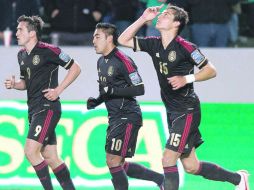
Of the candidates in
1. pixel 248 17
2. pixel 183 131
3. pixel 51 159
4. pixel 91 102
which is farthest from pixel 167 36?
pixel 248 17

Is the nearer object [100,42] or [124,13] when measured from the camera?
[100,42]

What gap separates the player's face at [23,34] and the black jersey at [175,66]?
130 cm

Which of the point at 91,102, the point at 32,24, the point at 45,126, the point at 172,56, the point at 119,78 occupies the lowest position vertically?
the point at 45,126

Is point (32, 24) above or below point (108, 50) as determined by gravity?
above

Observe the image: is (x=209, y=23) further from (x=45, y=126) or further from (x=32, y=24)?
(x=45, y=126)

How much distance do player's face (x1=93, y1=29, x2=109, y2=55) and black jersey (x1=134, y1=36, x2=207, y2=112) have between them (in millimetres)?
536

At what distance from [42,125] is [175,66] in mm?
1514

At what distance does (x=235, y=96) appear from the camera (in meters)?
10.7

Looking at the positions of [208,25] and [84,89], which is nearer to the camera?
[84,89]

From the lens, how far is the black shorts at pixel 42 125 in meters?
9.36

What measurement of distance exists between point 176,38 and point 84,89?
2.07 m

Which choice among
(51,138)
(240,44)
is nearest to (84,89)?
(51,138)

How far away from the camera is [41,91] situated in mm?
9438

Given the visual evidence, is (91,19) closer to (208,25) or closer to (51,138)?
(208,25)
